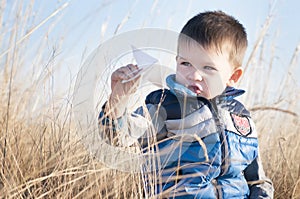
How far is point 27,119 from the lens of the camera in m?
1.62

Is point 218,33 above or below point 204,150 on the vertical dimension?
above

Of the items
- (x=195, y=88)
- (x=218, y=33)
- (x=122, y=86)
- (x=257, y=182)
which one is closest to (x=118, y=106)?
(x=122, y=86)

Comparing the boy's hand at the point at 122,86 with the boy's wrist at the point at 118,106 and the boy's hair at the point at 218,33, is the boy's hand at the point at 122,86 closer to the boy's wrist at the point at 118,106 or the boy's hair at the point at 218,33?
the boy's wrist at the point at 118,106

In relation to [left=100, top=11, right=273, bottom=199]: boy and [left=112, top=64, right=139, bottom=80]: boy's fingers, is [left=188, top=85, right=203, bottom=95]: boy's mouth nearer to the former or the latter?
[left=100, top=11, right=273, bottom=199]: boy

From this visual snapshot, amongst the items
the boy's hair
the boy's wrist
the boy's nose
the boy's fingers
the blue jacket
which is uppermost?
the boy's hair

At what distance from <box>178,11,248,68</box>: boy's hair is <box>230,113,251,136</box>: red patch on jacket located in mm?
186

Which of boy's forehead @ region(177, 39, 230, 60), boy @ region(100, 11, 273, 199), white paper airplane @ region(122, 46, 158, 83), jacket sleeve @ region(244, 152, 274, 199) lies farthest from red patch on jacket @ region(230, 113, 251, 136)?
white paper airplane @ region(122, 46, 158, 83)

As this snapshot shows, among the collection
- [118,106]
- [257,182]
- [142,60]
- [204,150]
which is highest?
[142,60]

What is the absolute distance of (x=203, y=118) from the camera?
1335 millimetres

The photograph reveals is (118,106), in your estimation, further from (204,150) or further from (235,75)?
(235,75)

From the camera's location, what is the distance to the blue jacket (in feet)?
4.15

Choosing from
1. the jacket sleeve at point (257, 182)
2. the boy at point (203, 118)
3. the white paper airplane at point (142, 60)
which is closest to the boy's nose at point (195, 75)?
the boy at point (203, 118)

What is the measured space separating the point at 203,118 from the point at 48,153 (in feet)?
1.72

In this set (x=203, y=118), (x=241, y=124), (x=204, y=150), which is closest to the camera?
(x=204, y=150)
